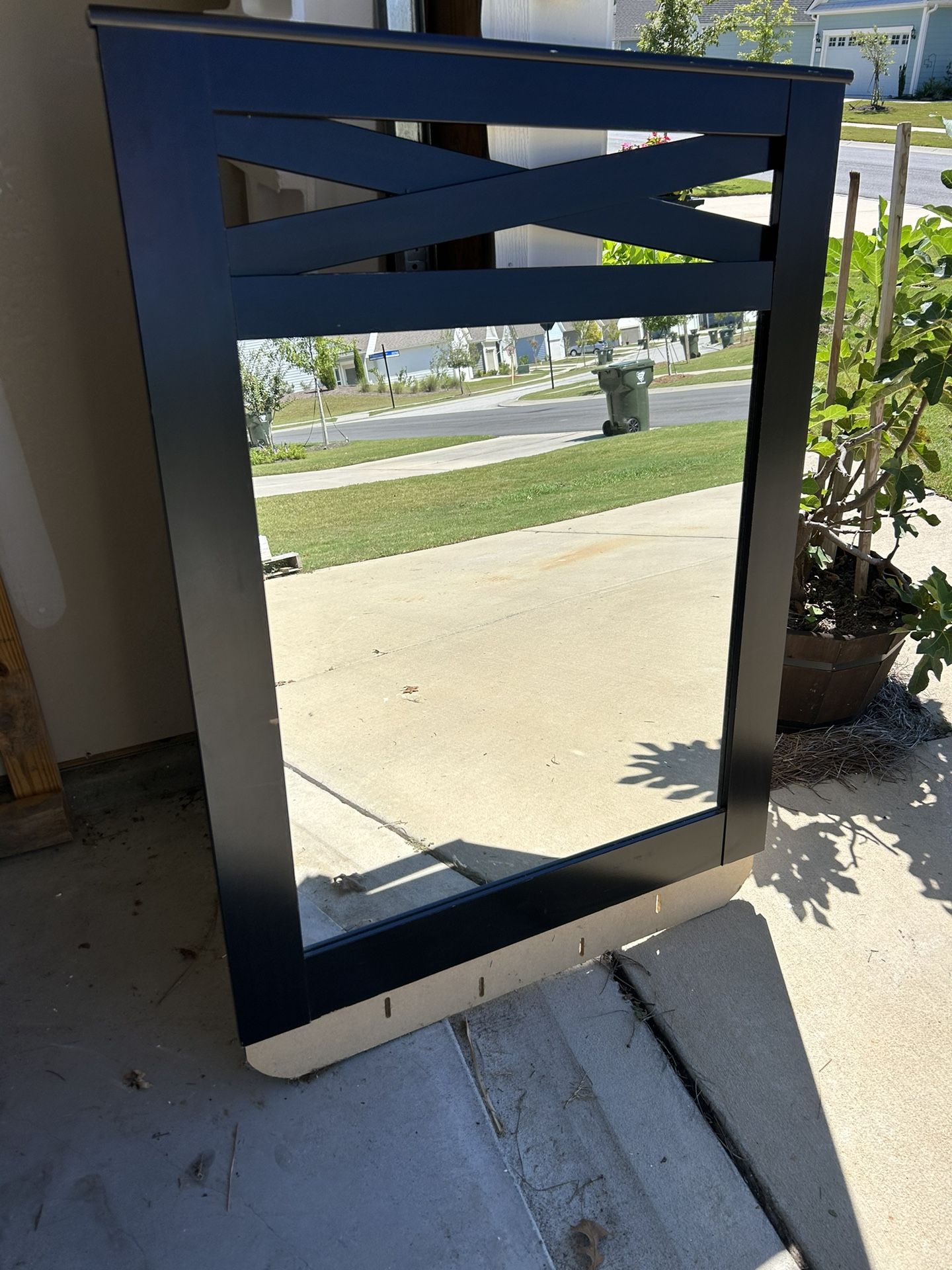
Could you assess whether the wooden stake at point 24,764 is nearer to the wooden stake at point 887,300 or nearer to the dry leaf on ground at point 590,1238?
the dry leaf on ground at point 590,1238

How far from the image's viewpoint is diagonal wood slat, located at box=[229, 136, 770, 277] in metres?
1.18

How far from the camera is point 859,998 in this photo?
72.1 inches

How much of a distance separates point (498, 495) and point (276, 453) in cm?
46

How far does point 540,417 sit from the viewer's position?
61.1 inches

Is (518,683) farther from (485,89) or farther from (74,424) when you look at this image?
(74,424)

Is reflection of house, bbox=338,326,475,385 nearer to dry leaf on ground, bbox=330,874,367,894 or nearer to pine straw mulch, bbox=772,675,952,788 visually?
dry leaf on ground, bbox=330,874,367,894

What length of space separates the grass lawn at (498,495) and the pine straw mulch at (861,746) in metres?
1.24

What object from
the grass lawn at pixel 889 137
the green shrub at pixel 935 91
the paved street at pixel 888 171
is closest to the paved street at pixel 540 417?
the paved street at pixel 888 171

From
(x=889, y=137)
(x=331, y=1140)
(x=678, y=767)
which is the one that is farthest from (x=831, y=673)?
(x=889, y=137)

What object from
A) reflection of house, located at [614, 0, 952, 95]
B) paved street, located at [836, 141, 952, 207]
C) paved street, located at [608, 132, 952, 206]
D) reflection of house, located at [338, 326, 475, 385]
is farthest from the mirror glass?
reflection of house, located at [614, 0, 952, 95]

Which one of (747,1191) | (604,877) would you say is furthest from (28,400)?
(747,1191)

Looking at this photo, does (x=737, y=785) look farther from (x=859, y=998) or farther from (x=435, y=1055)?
(x=435, y=1055)

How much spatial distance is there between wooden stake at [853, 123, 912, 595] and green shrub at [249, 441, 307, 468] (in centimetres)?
189

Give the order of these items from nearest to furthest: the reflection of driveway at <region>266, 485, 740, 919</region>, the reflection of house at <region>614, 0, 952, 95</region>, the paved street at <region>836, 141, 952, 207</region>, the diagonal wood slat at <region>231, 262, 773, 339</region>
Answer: the diagonal wood slat at <region>231, 262, 773, 339</region> → the reflection of driveway at <region>266, 485, 740, 919</region> → the paved street at <region>836, 141, 952, 207</region> → the reflection of house at <region>614, 0, 952, 95</region>
